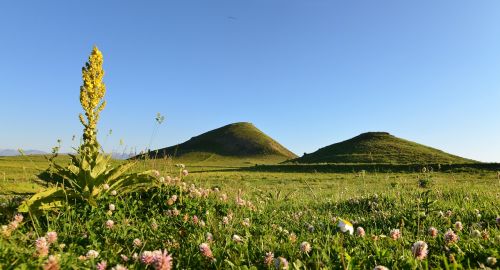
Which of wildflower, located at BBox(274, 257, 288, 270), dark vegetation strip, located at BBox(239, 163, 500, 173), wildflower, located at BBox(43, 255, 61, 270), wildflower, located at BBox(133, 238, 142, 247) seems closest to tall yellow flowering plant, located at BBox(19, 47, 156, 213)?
wildflower, located at BBox(133, 238, 142, 247)

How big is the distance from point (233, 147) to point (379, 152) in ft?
189

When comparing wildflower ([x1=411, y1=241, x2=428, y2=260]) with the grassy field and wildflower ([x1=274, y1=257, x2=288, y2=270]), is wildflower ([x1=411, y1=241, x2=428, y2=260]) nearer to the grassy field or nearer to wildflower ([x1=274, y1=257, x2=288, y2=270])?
the grassy field

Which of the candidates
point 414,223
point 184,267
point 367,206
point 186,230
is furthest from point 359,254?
point 367,206

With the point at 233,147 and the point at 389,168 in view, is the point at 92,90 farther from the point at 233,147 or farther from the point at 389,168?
the point at 233,147

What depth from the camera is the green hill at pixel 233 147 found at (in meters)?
115

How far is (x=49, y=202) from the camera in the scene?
6.00 meters

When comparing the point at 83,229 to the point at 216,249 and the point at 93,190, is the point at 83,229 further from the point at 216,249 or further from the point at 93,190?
the point at 216,249

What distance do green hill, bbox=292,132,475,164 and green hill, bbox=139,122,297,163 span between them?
29.3 metres

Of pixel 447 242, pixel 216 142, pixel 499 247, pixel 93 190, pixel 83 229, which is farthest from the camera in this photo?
pixel 216 142

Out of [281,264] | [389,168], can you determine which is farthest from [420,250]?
[389,168]

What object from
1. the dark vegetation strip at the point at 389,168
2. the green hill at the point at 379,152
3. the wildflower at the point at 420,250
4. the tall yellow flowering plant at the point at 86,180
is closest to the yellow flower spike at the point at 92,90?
the tall yellow flowering plant at the point at 86,180

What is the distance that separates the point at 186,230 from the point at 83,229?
1332 mm

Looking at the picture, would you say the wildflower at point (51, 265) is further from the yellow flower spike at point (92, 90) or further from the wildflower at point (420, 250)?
the yellow flower spike at point (92, 90)

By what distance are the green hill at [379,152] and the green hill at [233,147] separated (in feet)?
96.0
